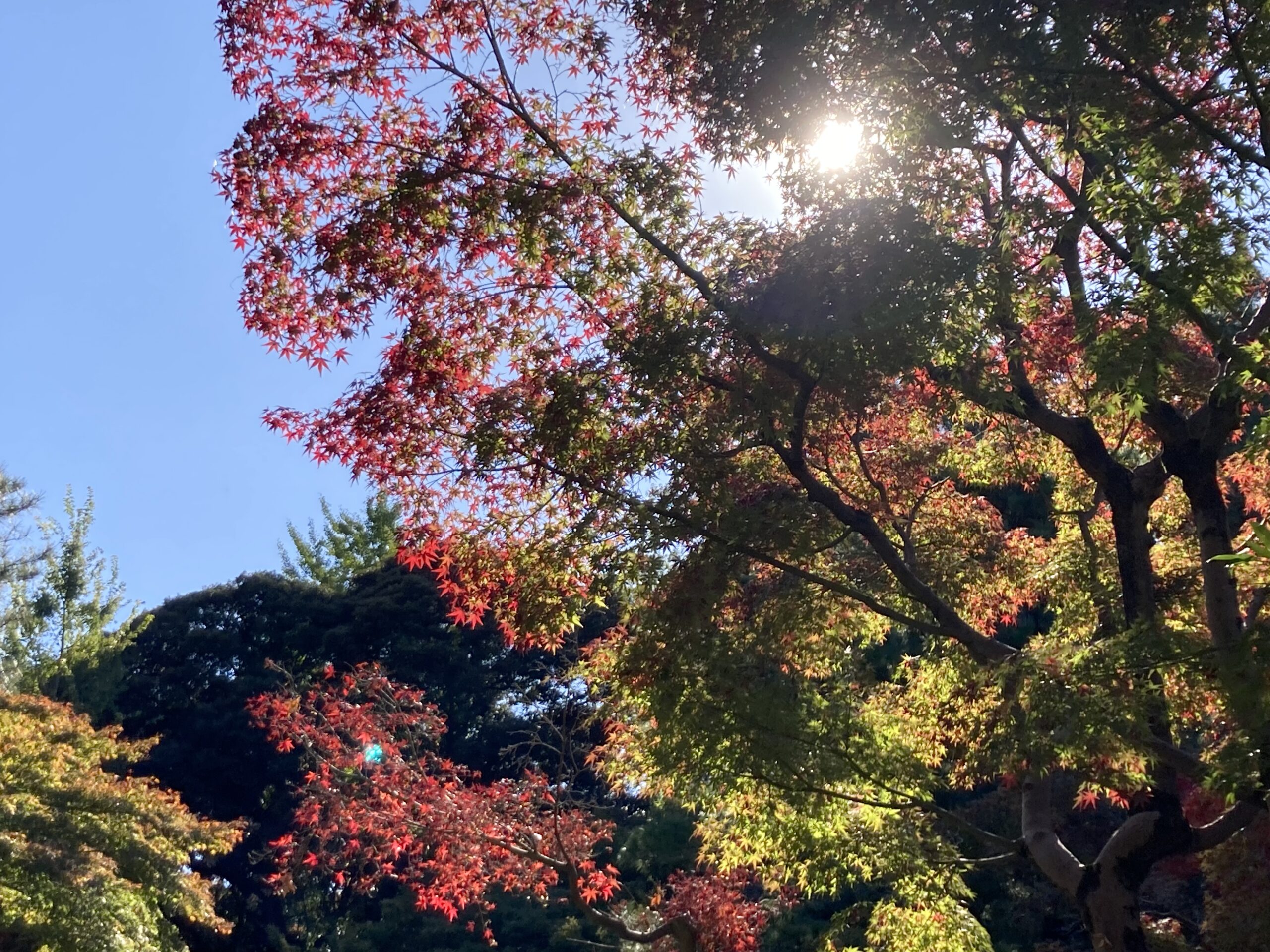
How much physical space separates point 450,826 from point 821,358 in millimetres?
4797

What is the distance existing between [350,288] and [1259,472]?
5.03 metres

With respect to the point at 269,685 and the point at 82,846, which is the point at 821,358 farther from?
the point at 269,685

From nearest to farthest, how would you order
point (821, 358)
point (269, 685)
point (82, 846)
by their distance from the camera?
point (821, 358)
point (82, 846)
point (269, 685)

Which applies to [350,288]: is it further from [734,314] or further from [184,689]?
[184,689]

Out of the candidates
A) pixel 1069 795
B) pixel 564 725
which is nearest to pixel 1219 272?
pixel 564 725

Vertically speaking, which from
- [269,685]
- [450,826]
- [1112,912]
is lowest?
[1112,912]

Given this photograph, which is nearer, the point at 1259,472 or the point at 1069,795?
the point at 1259,472

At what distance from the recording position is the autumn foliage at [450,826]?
7766 mm

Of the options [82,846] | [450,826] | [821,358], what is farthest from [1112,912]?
[82,846]

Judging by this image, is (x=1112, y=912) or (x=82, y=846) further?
(x=82, y=846)

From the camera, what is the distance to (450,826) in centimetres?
771

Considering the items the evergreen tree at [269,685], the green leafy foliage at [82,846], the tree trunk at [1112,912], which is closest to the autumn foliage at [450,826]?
the green leafy foliage at [82,846]

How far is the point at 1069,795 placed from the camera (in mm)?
12047

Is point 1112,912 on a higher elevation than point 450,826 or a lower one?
lower
